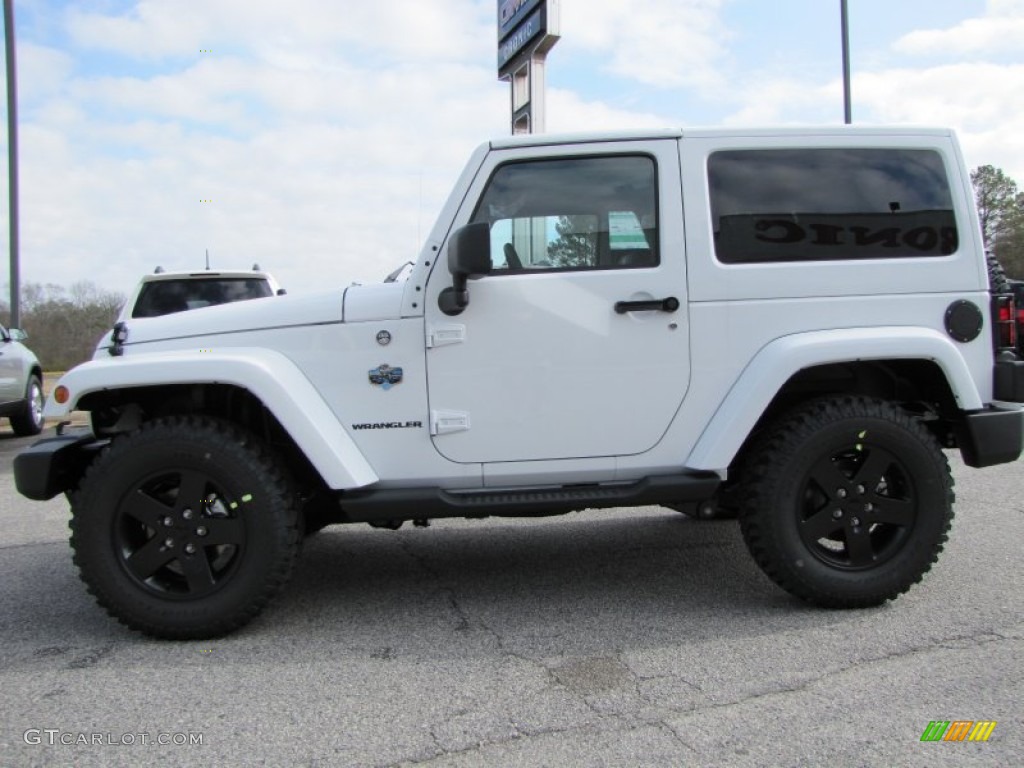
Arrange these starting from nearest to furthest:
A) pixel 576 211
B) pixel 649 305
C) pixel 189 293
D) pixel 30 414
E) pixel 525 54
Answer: pixel 649 305 < pixel 576 211 < pixel 189 293 < pixel 30 414 < pixel 525 54

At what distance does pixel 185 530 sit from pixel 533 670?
5.13 ft

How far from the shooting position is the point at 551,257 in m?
3.46

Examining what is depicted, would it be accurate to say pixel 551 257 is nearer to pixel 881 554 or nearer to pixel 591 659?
pixel 591 659

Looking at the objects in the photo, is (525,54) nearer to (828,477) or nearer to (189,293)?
(189,293)

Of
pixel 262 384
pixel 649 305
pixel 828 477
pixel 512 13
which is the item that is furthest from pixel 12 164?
pixel 828 477

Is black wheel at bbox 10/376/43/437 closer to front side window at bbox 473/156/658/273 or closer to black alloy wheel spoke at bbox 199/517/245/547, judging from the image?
black alloy wheel spoke at bbox 199/517/245/547

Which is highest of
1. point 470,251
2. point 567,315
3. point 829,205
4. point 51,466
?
point 829,205

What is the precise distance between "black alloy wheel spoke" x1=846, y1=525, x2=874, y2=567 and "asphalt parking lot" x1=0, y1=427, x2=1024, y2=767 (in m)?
0.24

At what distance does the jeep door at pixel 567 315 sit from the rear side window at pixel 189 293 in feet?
15.8

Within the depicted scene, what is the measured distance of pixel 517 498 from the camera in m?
3.38

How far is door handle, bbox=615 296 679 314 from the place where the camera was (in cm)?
339

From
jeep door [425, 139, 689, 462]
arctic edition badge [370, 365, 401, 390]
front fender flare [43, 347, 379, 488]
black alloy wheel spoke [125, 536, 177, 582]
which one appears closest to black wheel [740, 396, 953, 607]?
jeep door [425, 139, 689, 462]

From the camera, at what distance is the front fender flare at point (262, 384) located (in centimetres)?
322

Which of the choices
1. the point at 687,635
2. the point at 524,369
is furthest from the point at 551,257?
the point at 687,635
